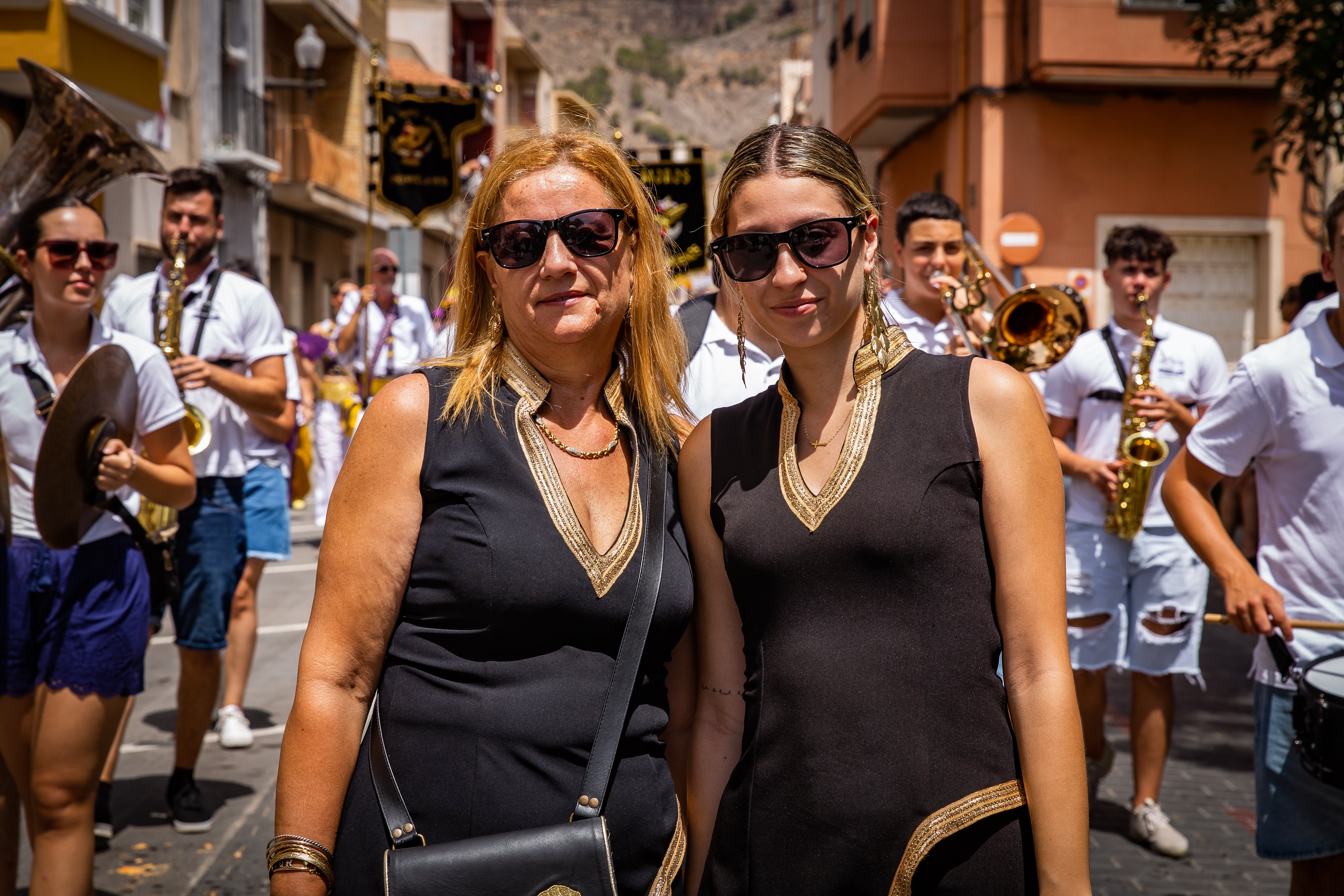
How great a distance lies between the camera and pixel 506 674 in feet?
7.23

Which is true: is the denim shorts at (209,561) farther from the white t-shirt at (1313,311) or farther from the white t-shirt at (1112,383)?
the white t-shirt at (1313,311)

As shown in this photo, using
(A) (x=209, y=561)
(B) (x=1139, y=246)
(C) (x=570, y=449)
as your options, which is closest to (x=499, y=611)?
(C) (x=570, y=449)

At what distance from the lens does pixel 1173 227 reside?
1512 cm

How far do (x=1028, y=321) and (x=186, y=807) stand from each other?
158 inches

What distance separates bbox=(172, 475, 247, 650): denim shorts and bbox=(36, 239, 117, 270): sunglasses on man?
1676mm

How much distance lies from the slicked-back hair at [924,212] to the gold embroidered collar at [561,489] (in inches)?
114

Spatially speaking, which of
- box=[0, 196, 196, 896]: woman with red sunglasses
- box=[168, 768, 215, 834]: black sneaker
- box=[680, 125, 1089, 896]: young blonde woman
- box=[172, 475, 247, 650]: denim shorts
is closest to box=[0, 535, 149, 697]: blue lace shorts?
box=[0, 196, 196, 896]: woman with red sunglasses

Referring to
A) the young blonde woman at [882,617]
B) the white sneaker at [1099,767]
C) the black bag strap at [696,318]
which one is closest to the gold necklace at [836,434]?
the young blonde woman at [882,617]

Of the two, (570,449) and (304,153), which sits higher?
(304,153)

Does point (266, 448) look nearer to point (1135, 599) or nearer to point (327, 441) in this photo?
point (1135, 599)

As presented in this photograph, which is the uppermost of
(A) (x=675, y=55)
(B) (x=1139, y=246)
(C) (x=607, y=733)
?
(A) (x=675, y=55)

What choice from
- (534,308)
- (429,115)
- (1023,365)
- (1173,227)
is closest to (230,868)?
(534,308)

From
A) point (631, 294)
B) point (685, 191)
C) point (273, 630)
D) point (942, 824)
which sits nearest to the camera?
point (942, 824)

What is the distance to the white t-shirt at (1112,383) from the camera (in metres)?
5.44
